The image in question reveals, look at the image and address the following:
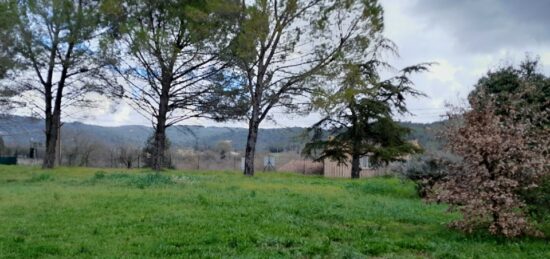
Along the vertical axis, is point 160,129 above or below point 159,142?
above

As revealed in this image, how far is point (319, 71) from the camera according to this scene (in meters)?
23.7

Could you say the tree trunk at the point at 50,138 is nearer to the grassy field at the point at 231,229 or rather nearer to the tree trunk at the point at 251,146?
the tree trunk at the point at 251,146

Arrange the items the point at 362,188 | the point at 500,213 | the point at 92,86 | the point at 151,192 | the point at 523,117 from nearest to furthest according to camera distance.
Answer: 1. the point at 500,213
2. the point at 523,117
3. the point at 151,192
4. the point at 362,188
5. the point at 92,86

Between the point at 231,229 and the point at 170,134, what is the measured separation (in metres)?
29.4

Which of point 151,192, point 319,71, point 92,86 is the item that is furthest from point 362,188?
point 92,86

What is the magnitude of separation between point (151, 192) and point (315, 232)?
6.44 metres

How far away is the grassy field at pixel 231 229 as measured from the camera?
6.41 metres

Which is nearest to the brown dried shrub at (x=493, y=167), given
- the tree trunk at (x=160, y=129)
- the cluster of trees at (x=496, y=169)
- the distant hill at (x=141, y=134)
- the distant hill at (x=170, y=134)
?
the cluster of trees at (x=496, y=169)

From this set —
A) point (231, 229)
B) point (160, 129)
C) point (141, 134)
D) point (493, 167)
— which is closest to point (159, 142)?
point (160, 129)

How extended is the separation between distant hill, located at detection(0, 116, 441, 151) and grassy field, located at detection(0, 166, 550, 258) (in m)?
9.41

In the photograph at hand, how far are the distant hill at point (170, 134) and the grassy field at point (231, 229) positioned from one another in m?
9.41

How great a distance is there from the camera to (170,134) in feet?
119

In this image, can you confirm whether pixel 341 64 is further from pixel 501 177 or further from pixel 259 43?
pixel 501 177

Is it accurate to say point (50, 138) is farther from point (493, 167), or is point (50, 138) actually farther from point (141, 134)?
point (493, 167)
